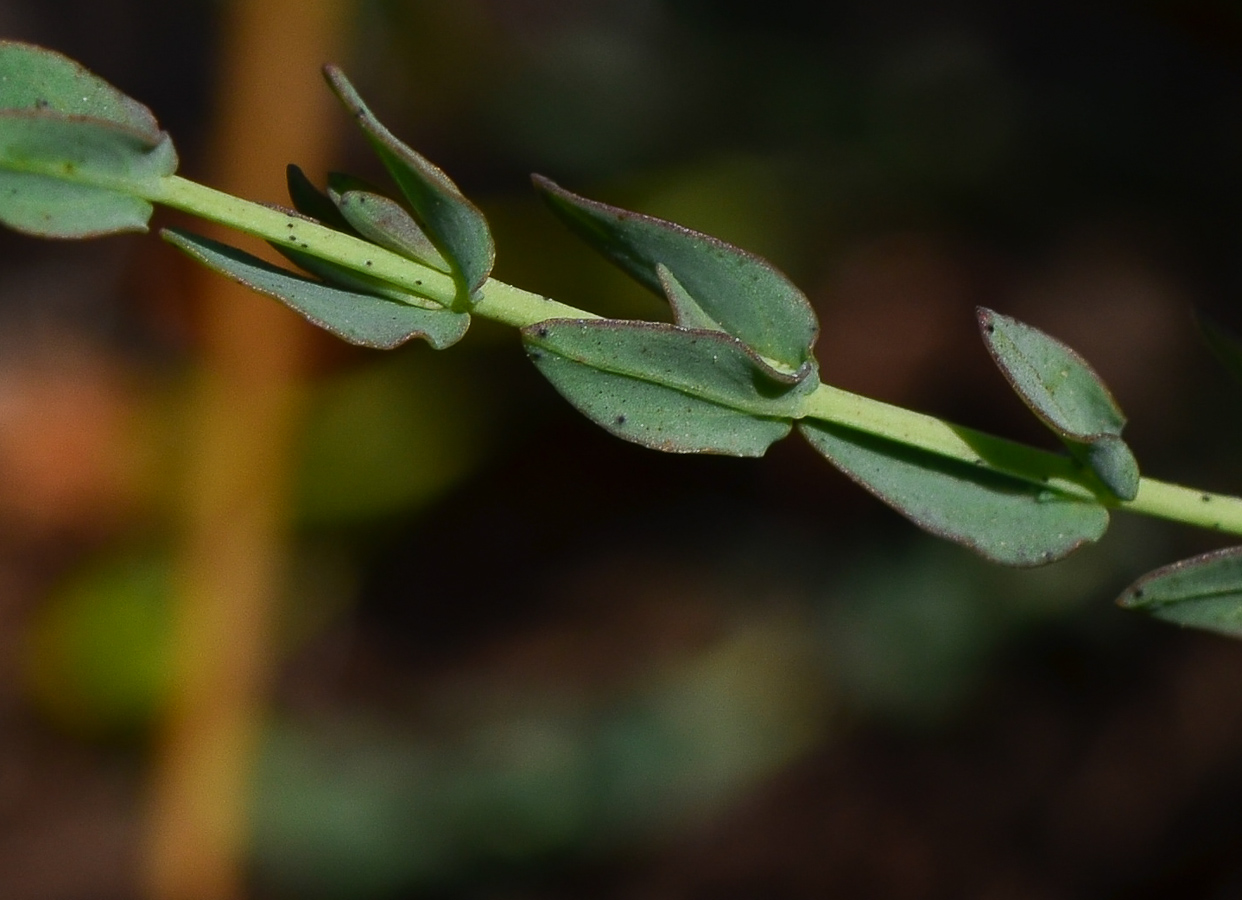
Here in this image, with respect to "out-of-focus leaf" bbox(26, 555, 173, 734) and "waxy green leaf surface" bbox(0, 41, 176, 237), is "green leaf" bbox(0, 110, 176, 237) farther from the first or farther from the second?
"out-of-focus leaf" bbox(26, 555, 173, 734)

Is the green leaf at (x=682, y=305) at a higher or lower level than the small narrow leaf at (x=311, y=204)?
lower

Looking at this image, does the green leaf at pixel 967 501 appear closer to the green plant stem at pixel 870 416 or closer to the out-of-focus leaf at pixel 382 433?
the green plant stem at pixel 870 416

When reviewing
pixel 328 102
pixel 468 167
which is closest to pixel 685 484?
pixel 468 167

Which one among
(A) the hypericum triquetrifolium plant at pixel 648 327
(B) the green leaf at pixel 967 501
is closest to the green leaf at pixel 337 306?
(A) the hypericum triquetrifolium plant at pixel 648 327

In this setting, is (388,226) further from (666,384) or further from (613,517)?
(613,517)

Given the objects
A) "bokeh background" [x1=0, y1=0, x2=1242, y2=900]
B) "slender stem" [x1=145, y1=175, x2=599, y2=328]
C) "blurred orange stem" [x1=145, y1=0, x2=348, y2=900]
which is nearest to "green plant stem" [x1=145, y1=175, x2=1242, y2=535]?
"slender stem" [x1=145, y1=175, x2=599, y2=328]

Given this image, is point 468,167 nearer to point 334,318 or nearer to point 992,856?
point 992,856

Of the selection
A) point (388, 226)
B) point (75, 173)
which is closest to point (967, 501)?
point (388, 226)
